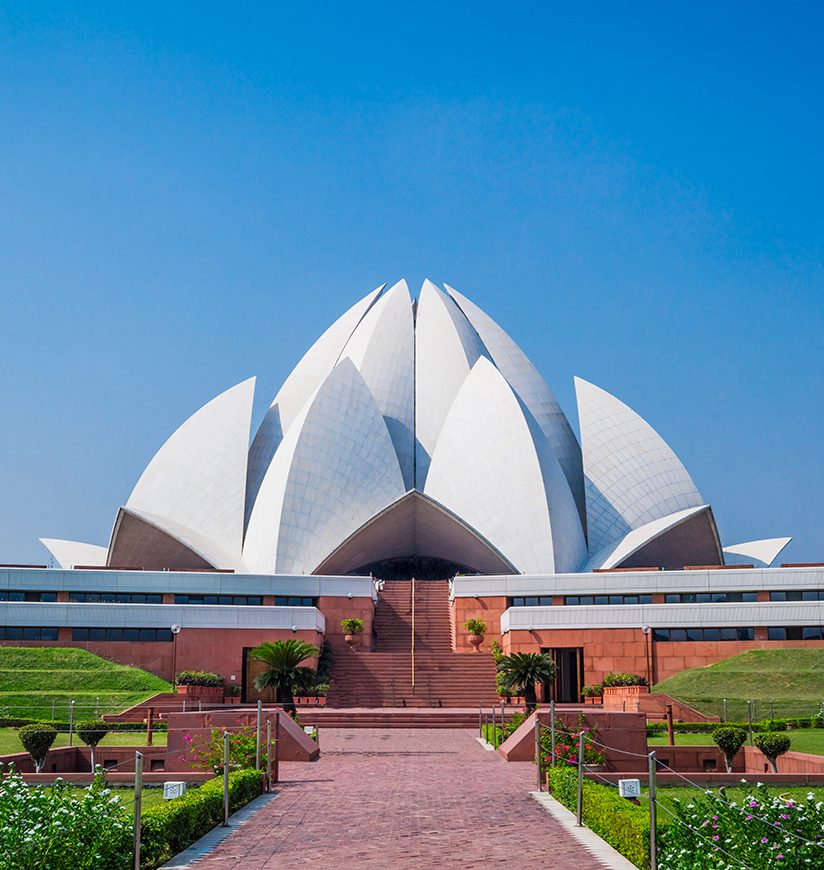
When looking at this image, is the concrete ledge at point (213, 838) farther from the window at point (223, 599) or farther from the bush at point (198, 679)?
the window at point (223, 599)

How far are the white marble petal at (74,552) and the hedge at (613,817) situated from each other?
29791 mm

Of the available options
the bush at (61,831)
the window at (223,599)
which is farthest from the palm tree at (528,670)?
the bush at (61,831)

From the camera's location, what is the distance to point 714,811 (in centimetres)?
641

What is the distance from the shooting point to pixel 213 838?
833cm

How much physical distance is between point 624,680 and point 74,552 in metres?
21.6

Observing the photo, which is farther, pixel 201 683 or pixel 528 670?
pixel 201 683

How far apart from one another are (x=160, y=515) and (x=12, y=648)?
37.6 ft

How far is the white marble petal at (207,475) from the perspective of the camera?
117 ft

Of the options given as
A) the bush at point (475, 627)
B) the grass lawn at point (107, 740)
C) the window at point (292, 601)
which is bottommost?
the grass lawn at point (107, 740)

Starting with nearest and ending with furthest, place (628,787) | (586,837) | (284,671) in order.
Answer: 1. (628,787)
2. (586,837)
3. (284,671)

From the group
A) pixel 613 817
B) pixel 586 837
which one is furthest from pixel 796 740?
pixel 613 817

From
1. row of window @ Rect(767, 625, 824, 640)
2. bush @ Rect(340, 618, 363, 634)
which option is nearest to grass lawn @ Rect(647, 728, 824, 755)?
row of window @ Rect(767, 625, 824, 640)

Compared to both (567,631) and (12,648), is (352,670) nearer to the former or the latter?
(567,631)

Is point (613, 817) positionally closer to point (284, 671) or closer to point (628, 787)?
point (628, 787)
